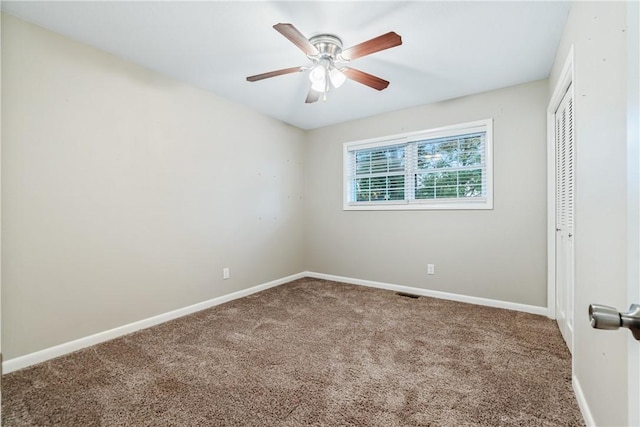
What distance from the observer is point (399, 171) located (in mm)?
3855

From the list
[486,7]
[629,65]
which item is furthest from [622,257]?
[486,7]

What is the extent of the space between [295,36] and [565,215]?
247 cm

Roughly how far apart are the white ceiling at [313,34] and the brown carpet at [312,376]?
2.35 meters

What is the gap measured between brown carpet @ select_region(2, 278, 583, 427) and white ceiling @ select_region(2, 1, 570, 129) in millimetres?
2350

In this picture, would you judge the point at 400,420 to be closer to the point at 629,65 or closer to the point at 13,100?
the point at 629,65

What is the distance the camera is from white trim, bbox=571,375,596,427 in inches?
55.4

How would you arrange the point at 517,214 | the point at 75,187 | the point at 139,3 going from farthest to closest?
the point at 517,214, the point at 75,187, the point at 139,3

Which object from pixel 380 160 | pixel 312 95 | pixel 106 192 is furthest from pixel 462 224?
pixel 106 192

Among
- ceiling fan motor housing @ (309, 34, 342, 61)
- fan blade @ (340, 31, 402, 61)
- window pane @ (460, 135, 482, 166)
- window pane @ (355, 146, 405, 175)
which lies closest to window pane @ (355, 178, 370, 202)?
window pane @ (355, 146, 405, 175)

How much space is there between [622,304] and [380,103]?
2998mm

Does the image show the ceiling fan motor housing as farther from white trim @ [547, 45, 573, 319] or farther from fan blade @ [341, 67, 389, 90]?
white trim @ [547, 45, 573, 319]

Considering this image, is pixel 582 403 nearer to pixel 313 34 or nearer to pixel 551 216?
pixel 551 216

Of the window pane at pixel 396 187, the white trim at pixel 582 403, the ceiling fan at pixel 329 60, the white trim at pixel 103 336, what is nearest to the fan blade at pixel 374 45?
the ceiling fan at pixel 329 60

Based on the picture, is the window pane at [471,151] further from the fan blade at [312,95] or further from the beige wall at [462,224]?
the fan blade at [312,95]
